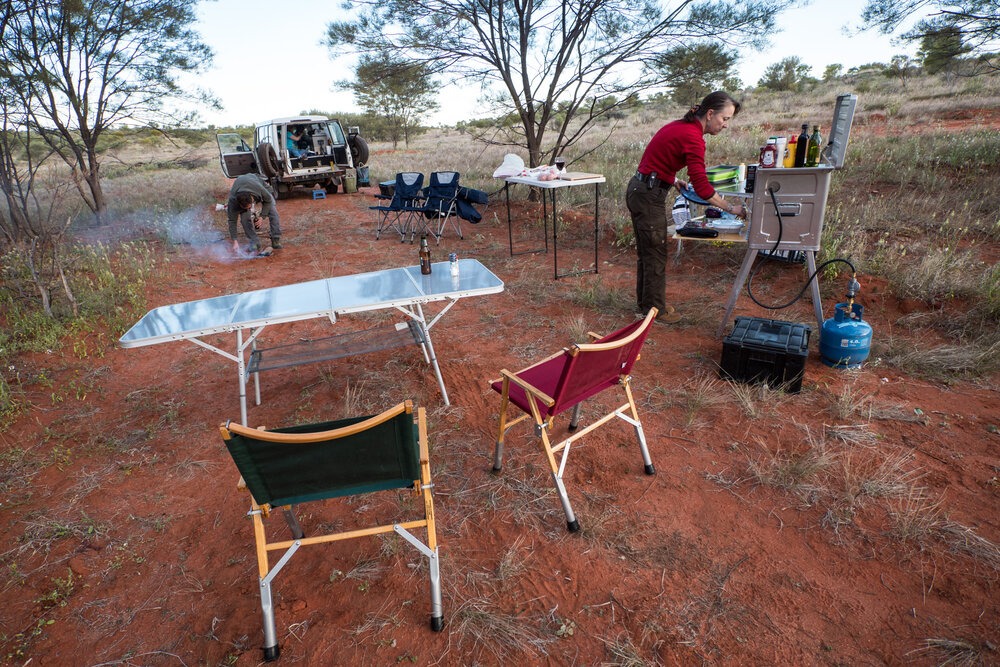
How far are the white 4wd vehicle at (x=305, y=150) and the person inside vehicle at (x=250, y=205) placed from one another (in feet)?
15.3

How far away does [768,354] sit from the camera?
10.9 feet

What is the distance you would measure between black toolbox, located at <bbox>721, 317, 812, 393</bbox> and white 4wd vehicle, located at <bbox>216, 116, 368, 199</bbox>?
10983mm

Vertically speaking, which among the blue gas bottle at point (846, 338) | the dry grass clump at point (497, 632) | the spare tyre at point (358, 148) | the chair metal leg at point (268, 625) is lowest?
the dry grass clump at point (497, 632)

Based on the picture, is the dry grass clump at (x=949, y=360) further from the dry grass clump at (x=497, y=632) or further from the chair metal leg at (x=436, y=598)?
the chair metal leg at (x=436, y=598)

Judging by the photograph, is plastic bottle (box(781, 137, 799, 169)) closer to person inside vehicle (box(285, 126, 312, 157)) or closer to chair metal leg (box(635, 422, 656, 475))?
chair metal leg (box(635, 422, 656, 475))

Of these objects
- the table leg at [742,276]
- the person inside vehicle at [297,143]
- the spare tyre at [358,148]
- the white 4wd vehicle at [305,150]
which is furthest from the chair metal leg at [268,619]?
the spare tyre at [358,148]

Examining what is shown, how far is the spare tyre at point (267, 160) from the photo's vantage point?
1081cm

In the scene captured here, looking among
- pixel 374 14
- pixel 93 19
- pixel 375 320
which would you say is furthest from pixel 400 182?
pixel 93 19

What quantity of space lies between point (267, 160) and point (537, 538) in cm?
1079

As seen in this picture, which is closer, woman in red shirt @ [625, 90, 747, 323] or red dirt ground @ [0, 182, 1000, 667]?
red dirt ground @ [0, 182, 1000, 667]

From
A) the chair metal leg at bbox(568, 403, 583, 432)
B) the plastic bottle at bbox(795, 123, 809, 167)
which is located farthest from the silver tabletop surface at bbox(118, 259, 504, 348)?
the plastic bottle at bbox(795, 123, 809, 167)

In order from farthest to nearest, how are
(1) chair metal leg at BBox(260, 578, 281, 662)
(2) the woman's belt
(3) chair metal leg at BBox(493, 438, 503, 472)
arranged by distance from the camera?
(2) the woman's belt < (3) chair metal leg at BBox(493, 438, 503, 472) < (1) chair metal leg at BBox(260, 578, 281, 662)

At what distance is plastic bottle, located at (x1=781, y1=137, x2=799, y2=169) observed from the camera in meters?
3.67

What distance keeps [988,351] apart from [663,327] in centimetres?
214
